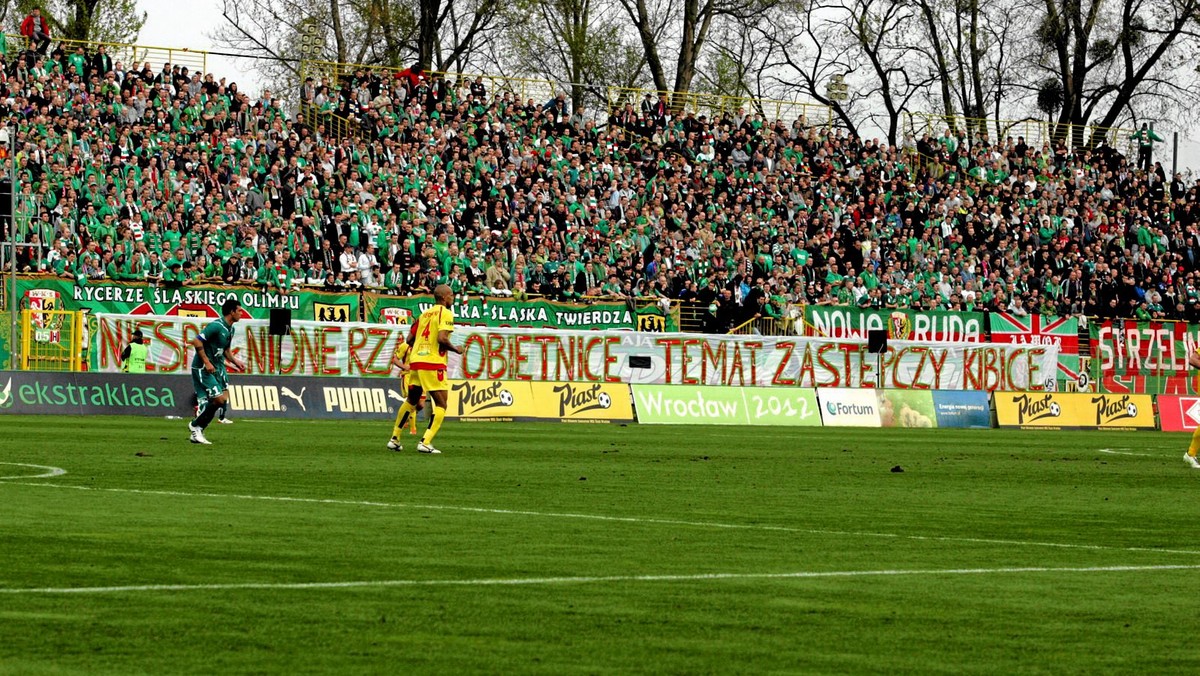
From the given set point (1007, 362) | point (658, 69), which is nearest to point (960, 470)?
point (1007, 362)

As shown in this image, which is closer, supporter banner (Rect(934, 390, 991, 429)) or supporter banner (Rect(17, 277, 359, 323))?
supporter banner (Rect(17, 277, 359, 323))

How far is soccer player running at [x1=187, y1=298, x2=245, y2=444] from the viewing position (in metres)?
24.0

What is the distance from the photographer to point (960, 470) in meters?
22.0

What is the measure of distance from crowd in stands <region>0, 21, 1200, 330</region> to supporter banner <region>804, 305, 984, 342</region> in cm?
57

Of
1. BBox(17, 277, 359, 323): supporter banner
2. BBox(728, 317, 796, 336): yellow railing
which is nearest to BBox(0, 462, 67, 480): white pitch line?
BBox(17, 277, 359, 323): supporter banner

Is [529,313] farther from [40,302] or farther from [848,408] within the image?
[40,302]

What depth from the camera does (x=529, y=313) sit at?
43375mm

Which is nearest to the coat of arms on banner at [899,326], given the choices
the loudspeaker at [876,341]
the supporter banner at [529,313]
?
the loudspeaker at [876,341]

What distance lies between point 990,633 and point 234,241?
112 feet

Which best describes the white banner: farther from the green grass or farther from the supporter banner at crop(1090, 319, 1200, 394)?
the green grass

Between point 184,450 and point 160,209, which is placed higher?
point 160,209

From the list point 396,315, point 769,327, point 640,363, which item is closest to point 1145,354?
point 769,327

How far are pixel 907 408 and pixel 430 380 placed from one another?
1985cm

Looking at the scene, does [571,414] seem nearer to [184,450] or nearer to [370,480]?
[184,450]
